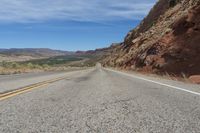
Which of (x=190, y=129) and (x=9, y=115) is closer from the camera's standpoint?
(x=190, y=129)

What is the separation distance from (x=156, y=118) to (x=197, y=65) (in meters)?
21.2

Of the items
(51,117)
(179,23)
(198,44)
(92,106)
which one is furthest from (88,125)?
(179,23)

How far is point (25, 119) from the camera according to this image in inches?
251

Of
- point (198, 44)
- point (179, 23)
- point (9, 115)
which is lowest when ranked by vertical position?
point (9, 115)

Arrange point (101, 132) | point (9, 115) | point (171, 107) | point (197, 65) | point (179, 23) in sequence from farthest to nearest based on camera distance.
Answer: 1. point (179, 23)
2. point (197, 65)
3. point (171, 107)
4. point (9, 115)
5. point (101, 132)

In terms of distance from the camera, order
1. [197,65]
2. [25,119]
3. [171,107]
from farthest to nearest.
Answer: [197,65] → [171,107] → [25,119]

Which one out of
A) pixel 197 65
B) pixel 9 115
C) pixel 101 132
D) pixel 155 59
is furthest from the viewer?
pixel 155 59

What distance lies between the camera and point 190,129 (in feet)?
17.9

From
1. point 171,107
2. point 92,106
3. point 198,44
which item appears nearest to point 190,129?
point 171,107

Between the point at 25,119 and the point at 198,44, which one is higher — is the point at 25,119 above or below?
below

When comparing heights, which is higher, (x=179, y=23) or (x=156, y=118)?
(x=179, y=23)

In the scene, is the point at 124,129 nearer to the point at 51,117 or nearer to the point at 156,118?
the point at 156,118

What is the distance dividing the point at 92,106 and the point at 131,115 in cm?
156

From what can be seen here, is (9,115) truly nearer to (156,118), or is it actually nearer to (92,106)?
(92,106)
